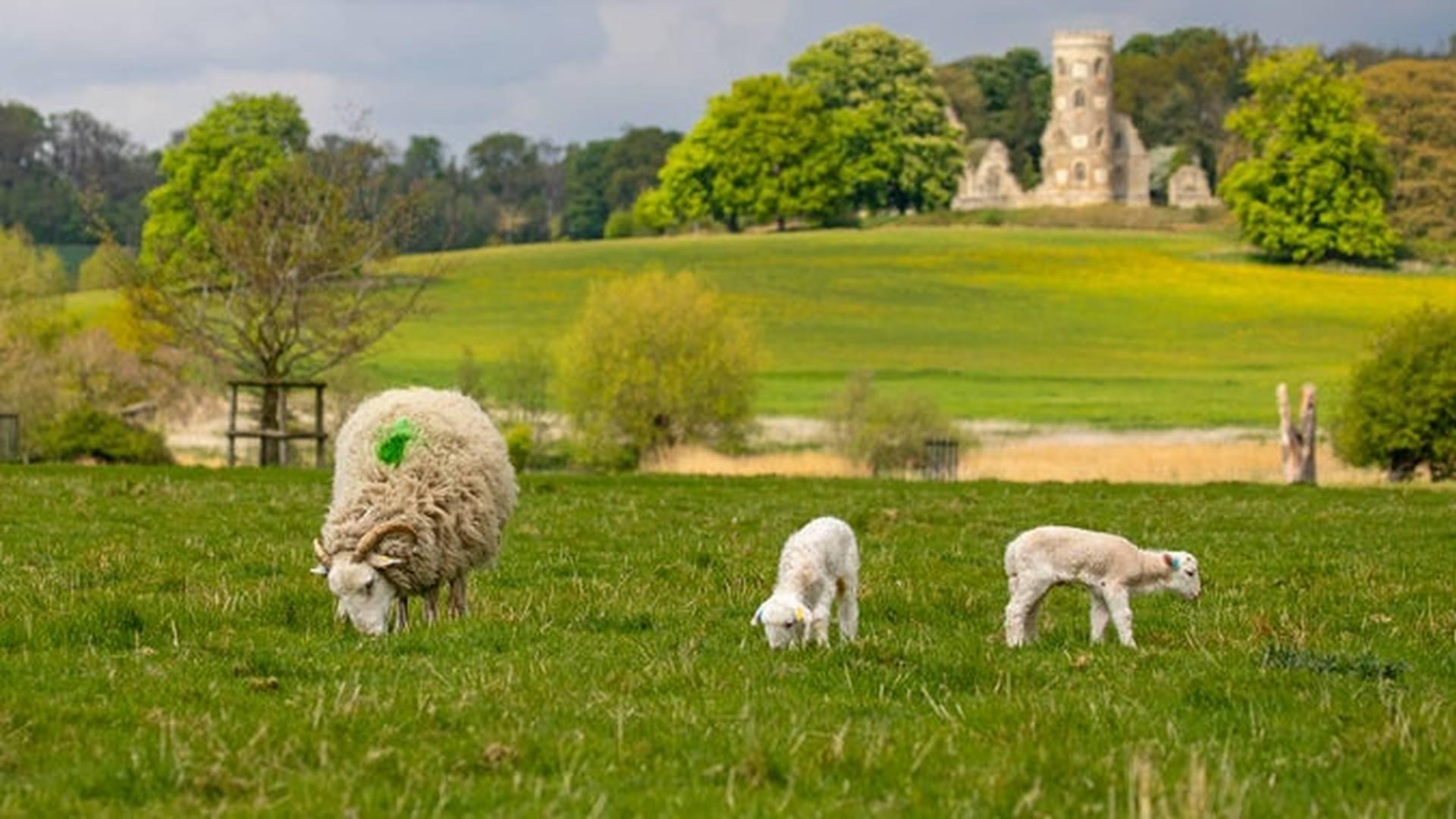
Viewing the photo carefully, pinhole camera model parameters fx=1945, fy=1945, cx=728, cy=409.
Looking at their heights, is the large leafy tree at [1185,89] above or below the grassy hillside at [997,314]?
above

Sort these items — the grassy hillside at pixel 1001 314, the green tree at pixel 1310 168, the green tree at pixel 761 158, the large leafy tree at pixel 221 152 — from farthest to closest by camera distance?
1. the green tree at pixel 761 158
2. the green tree at pixel 1310 168
3. the large leafy tree at pixel 221 152
4. the grassy hillside at pixel 1001 314

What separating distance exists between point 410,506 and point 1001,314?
89.9 metres

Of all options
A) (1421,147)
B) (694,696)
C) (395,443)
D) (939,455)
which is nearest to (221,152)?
(939,455)

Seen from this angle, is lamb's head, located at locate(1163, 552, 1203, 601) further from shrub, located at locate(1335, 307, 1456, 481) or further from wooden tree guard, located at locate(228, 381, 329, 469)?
shrub, located at locate(1335, 307, 1456, 481)

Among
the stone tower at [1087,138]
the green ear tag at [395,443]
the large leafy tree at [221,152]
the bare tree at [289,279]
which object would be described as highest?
the stone tower at [1087,138]

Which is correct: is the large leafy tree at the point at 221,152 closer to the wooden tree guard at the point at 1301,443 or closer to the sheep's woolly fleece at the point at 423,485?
the wooden tree guard at the point at 1301,443

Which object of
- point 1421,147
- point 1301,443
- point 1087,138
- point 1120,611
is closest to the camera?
point 1120,611

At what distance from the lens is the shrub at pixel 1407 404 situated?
4716 centimetres

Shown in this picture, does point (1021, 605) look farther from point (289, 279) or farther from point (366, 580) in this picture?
point (289, 279)

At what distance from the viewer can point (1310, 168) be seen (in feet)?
365

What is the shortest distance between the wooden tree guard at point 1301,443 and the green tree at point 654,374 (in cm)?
1841

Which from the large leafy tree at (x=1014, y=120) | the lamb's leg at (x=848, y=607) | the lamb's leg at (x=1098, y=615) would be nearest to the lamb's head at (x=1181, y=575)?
the lamb's leg at (x=1098, y=615)

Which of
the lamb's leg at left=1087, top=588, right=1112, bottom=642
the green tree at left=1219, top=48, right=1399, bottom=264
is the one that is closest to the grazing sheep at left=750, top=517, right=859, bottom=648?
the lamb's leg at left=1087, top=588, right=1112, bottom=642

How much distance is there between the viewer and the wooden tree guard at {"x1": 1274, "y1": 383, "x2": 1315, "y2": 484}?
44.9 meters
